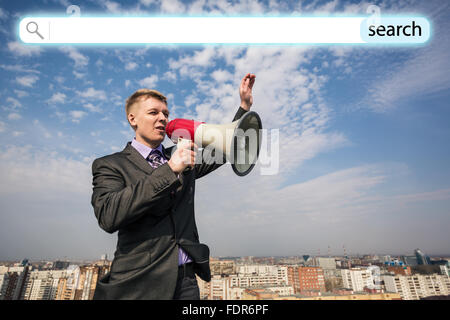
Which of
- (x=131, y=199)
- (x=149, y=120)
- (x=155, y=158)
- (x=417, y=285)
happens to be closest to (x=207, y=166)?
(x=155, y=158)

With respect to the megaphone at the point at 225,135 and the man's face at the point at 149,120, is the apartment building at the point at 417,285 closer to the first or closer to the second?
the megaphone at the point at 225,135

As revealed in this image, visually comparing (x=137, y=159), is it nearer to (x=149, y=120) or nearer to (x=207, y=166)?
(x=149, y=120)

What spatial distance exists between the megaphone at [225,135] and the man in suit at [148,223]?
0.70 ft

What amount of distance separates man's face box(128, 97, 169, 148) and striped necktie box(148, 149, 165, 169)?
7 centimetres

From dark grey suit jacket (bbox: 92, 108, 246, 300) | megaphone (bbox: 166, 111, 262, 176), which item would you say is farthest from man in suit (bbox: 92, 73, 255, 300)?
megaphone (bbox: 166, 111, 262, 176)

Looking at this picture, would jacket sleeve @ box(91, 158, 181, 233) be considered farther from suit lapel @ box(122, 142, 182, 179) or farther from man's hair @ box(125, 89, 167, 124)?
man's hair @ box(125, 89, 167, 124)

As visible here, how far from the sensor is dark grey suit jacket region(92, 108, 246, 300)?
4.15 feet

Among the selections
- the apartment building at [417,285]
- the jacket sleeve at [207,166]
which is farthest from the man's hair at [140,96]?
the apartment building at [417,285]

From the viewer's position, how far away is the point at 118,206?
124cm

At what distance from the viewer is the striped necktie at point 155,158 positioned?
176 centimetres

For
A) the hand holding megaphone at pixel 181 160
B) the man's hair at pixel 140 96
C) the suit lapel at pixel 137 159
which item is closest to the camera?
the hand holding megaphone at pixel 181 160
